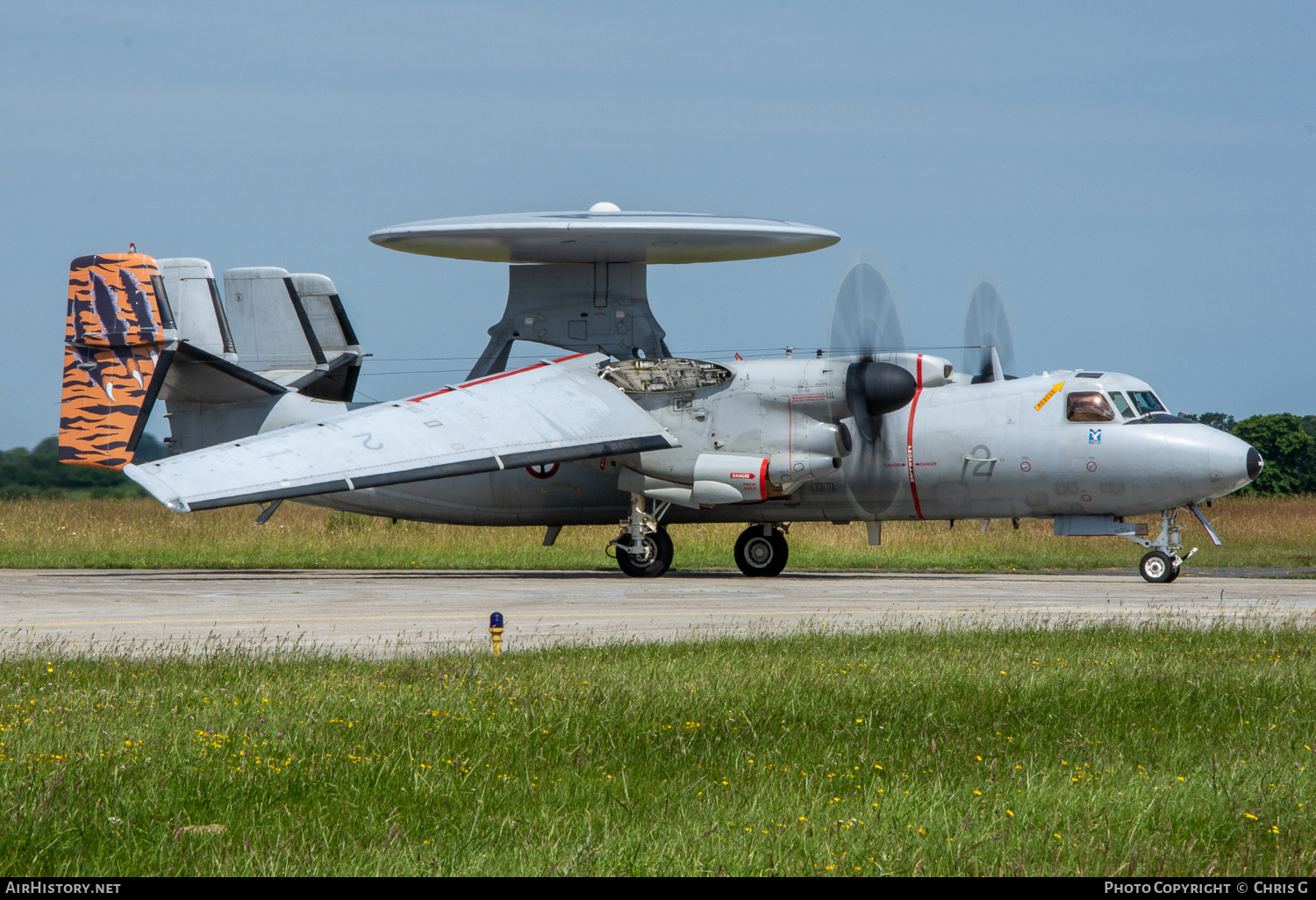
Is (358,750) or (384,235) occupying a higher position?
(384,235)

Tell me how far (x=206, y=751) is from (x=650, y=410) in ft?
54.8

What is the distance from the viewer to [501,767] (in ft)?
22.0

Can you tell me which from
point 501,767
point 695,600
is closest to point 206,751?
point 501,767

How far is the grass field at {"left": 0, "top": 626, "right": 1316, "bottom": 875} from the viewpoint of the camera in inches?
204

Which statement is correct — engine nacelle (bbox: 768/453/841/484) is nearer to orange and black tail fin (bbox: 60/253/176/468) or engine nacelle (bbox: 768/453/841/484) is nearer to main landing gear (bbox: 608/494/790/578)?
main landing gear (bbox: 608/494/790/578)

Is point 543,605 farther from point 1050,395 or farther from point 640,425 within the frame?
point 1050,395

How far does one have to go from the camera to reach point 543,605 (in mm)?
17156

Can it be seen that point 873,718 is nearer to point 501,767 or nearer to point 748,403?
point 501,767

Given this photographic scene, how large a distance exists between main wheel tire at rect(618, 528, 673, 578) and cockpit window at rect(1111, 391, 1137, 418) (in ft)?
28.0

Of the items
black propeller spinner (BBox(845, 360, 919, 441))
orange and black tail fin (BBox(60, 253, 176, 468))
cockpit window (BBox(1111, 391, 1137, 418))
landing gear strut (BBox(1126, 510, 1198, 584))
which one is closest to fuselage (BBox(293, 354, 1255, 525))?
cockpit window (BBox(1111, 391, 1137, 418))

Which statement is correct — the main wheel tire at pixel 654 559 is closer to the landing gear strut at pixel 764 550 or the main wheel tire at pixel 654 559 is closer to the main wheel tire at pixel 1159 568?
the landing gear strut at pixel 764 550

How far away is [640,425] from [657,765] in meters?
15.3

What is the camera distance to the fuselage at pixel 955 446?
21.5 metres

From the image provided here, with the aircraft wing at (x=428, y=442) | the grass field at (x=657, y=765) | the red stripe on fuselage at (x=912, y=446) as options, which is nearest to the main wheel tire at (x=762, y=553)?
the red stripe on fuselage at (x=912, y=446)
